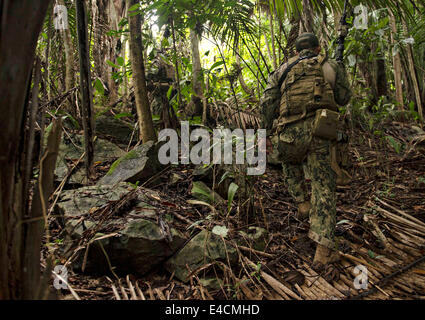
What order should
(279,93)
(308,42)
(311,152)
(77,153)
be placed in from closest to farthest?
(311,152) → (308,42) → (279,93) → (77,153)

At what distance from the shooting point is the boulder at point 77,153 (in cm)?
333

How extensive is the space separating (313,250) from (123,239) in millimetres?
1765

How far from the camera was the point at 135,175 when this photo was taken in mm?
3268

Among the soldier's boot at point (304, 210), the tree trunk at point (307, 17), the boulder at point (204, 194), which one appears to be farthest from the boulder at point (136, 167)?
the tree trunk at point (307, 17)

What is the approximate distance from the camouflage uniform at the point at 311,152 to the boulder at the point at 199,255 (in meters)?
0.89

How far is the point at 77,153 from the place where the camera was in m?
3.79

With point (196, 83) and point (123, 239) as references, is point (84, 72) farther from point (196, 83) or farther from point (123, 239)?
point (196, 83)

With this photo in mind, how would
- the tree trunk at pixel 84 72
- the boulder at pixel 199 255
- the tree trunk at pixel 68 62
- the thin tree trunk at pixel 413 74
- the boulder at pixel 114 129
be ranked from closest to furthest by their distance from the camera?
the tree trunk at pixel 84 72, the boulder at pixel 199 255, the boulder at pixel 114 129, the tree trunk at pixel 68 62, the thin tree trunk at pixel 413 74

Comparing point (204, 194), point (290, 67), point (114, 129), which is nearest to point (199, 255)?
point (204, 194)

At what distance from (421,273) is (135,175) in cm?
281

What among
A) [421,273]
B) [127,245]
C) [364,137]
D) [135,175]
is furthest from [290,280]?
[364,137]

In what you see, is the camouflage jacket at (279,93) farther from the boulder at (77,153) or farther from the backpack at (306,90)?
the boulder at (77,153)

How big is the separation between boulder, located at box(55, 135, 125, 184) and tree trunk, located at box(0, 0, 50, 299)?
2283 millimetres

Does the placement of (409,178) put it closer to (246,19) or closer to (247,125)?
(247,125)
